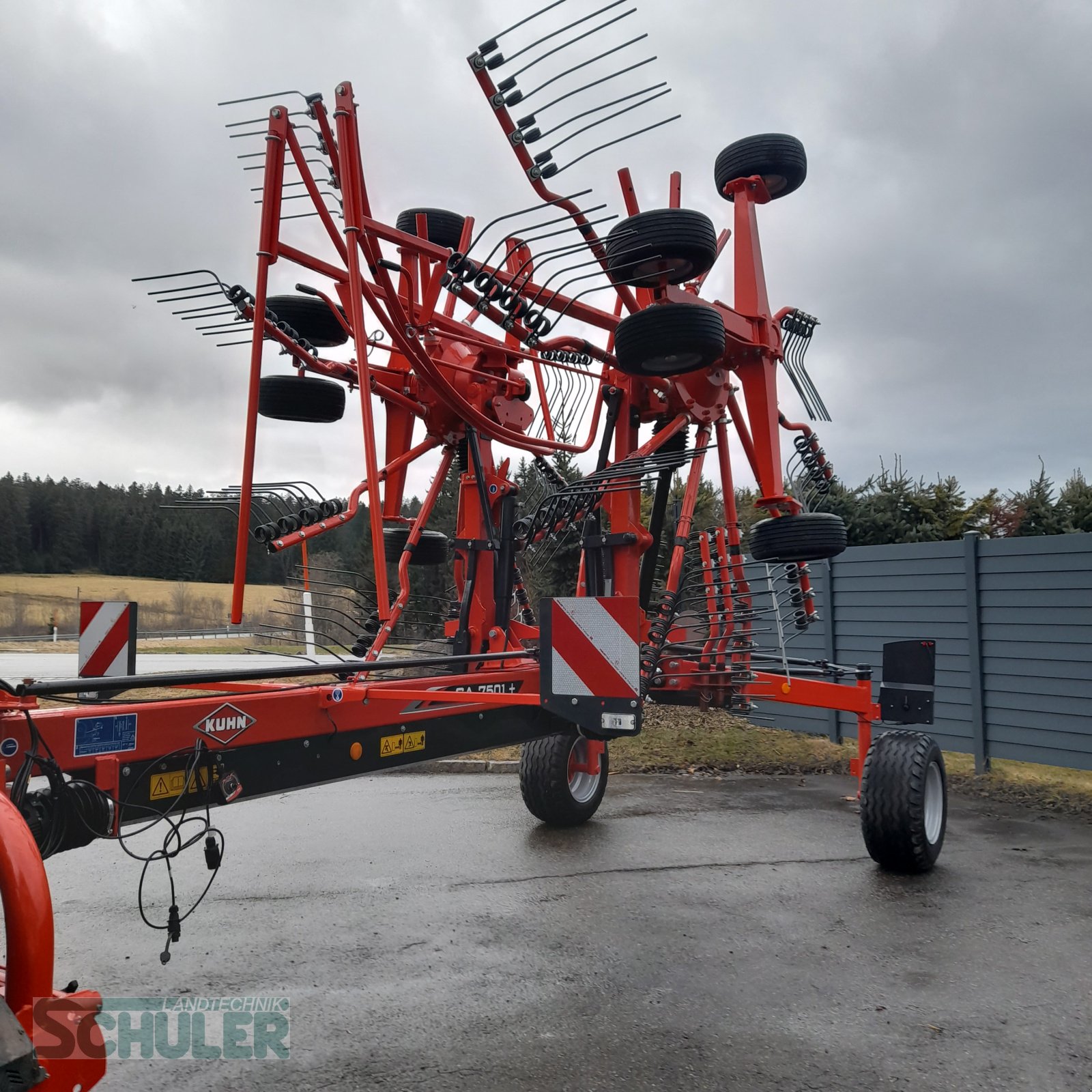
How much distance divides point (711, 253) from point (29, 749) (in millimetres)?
3482

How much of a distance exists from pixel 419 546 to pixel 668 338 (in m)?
2.48

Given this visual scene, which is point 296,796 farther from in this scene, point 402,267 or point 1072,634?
point 1072,634

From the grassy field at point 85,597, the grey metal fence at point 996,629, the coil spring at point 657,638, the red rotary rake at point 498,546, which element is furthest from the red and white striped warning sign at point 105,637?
the grassy field at point 85,597

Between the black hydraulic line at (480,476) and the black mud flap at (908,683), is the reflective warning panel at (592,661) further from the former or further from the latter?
the black mud flap at (908,683)

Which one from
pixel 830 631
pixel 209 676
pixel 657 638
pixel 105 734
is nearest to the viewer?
pixel 105 734

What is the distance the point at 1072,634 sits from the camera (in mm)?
7344

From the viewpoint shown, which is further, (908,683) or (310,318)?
(908,683)

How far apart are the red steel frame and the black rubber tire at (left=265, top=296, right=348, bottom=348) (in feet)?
0.39

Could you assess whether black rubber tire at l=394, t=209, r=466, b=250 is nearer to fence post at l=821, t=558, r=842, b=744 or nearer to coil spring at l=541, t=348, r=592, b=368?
coil spring at l=541, t=348, r=592, b=368

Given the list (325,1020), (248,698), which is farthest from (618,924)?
(248,698)

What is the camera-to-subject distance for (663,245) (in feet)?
14.3

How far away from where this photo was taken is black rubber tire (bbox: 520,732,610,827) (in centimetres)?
608

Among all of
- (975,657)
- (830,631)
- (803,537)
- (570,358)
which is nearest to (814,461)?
(803,537)

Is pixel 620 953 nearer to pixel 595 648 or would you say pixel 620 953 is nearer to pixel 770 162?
pixel 595 648
